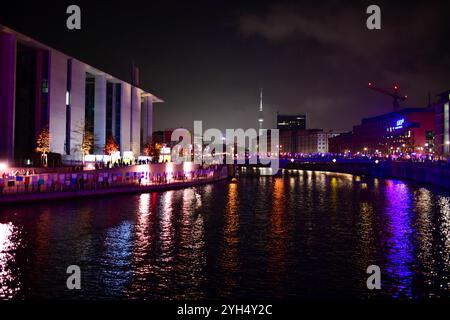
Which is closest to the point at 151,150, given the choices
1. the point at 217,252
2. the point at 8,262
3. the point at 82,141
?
the point at 82,141

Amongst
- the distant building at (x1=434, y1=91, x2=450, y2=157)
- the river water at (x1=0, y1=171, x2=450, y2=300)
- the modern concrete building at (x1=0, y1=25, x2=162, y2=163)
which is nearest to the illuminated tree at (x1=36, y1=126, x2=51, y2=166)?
the modern concrete building at (x1=0, y1=25, x2=162, y2=163)

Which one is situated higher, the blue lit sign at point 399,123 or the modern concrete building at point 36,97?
the blue lit sign at point 399,123

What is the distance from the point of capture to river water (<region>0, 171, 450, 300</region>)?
45.9ft

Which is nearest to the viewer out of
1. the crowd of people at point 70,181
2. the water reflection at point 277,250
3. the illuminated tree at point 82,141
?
the water reflection at point 277,250

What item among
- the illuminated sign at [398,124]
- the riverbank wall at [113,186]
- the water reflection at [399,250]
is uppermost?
the illuminated sign at [398,124]

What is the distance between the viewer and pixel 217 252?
63.2 feet

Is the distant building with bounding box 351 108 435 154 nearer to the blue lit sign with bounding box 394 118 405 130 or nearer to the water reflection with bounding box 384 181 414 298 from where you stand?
the blue lit sign with bounding box 394 118 405 130

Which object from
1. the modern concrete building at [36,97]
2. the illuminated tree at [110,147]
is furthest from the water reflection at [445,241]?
the illuminated tree at [110,147]

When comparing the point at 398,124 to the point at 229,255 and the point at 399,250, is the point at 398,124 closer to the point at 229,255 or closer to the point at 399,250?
the point at 399,250

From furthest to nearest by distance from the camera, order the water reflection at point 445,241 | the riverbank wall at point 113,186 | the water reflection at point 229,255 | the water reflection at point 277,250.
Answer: the riverbank wall at point 113,186 < the water reflection at point 445,241 < the water reflection at point 277,250 < the water reflection at point 229,255

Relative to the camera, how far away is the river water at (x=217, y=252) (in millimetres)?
14000

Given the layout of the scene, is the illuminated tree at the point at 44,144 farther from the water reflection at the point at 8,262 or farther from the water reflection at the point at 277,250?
the water reflection at the point at 277,250

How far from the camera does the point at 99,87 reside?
78.1 meters
